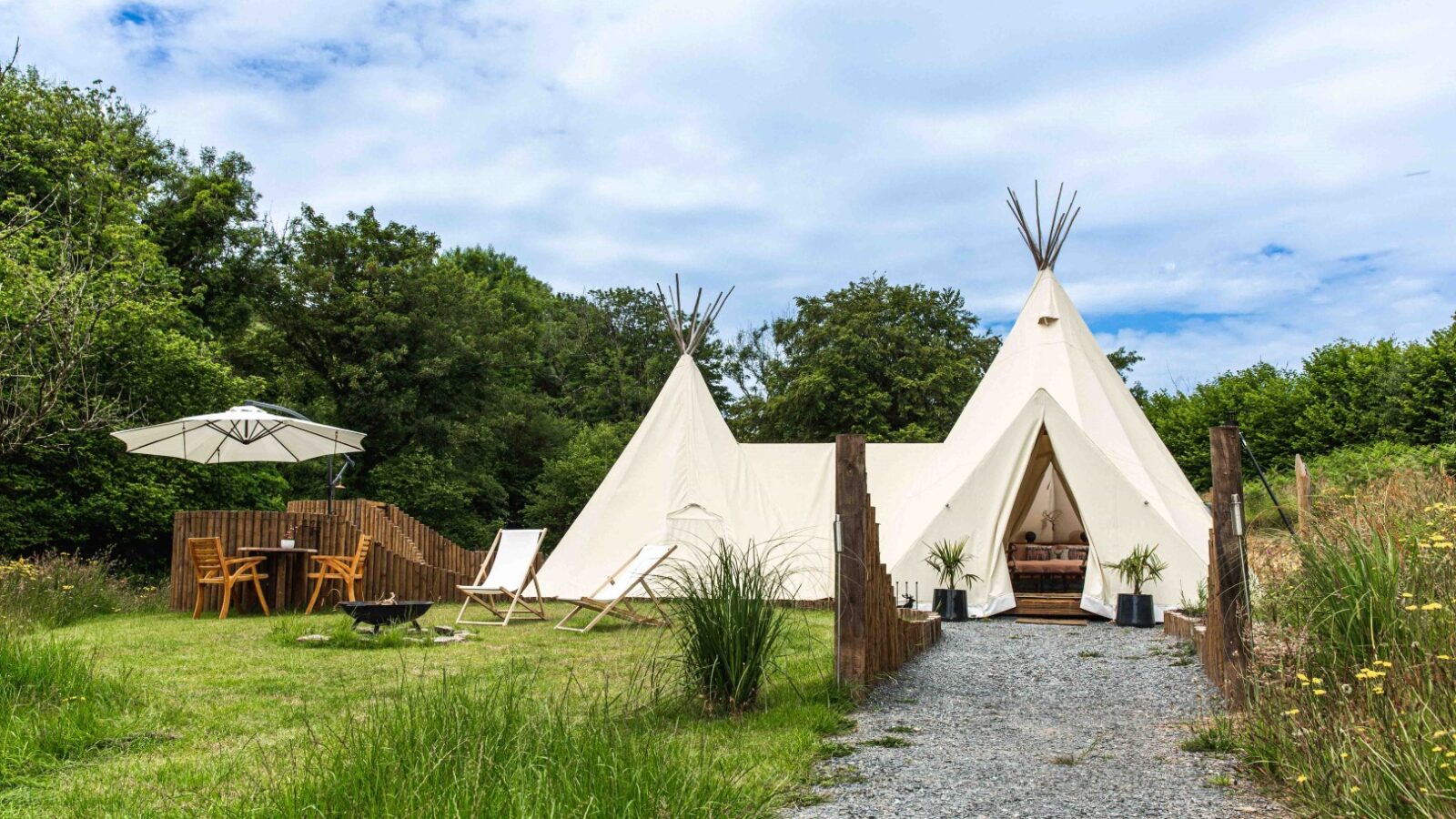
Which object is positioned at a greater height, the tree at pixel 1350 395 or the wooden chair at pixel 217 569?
the tree at pixel 1350 395

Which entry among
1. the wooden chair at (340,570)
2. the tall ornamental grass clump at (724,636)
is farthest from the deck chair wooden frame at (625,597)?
the tall ornamental grass clump at (724,636)

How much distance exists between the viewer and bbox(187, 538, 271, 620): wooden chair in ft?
28.7

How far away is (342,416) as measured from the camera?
63.9ft

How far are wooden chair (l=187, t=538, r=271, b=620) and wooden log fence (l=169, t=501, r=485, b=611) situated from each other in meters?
0.20

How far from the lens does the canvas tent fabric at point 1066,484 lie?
933 centimetres

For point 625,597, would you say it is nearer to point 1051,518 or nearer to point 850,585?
point 850,585

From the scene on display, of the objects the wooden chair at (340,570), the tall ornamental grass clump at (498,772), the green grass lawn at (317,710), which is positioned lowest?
the green grass lawn at (317,710)

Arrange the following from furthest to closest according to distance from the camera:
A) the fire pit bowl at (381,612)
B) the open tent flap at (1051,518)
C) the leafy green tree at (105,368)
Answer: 1. the open tent flap at (1051,518)
2. the leafy green tree at (105,368)
3. the fire pit bowl at (381,612)

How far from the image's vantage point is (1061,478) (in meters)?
10.4

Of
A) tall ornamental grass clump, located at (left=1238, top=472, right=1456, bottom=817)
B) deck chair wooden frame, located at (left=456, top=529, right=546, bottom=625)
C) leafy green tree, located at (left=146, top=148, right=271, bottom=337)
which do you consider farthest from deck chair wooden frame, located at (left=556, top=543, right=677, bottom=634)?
leafy green tree, located at (left=146, top=148, right=271, bottom=337)

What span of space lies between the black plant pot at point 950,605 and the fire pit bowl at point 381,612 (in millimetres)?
4503

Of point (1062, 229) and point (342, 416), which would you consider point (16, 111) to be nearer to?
point (342, 416)

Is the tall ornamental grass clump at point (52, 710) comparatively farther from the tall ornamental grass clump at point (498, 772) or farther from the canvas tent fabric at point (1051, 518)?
the canvas tent fabric at point (1051, 518)

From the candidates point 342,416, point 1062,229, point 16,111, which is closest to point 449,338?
point 342,416
